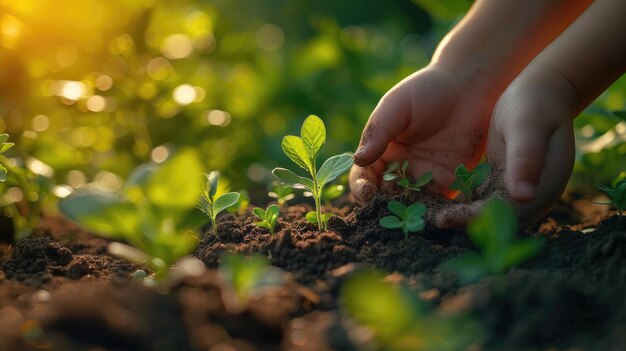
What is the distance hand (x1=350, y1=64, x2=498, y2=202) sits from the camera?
5.92 ft

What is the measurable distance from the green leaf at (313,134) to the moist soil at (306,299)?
0.18m

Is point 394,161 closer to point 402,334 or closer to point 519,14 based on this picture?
point 519,14

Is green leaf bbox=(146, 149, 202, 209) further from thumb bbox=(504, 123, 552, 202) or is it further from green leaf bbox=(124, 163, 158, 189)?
thumb bbox=(504, 123, 552, 202)

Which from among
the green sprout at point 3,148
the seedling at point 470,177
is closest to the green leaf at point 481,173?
the seedling at point 470,177

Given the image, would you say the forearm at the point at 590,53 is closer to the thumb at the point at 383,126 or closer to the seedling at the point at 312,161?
the thumb at the point at 383,126

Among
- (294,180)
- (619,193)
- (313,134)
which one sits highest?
(313,134)

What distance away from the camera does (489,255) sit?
1.13m

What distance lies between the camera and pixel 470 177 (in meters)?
1.57

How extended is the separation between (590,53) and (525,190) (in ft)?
→ 1.54

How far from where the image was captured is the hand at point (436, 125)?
181 cm

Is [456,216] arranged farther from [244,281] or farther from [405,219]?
[244,281]

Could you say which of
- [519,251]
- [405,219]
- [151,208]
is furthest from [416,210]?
[151,208]

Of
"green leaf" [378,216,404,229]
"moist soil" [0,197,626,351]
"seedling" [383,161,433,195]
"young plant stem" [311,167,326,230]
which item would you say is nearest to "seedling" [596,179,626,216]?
"moist soil" [0,197,626,351]

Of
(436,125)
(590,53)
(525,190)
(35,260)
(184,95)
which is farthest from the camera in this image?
(184,95)
